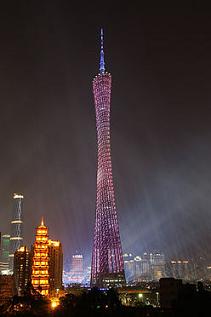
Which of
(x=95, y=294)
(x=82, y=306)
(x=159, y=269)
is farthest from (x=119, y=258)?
(x=159, y=269)

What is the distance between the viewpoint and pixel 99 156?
49.2 m

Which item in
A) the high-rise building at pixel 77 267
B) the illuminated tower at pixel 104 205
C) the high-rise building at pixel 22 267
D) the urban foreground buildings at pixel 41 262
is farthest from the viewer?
the high-rise building at pixel 77 267

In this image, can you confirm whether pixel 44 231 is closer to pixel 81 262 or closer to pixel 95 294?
pixel 95 294

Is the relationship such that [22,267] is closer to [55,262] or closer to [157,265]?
[55,262]

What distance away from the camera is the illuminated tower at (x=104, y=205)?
48281 millimetres

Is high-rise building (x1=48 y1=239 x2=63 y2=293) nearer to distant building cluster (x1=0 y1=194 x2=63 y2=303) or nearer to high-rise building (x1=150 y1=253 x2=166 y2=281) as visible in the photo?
distant building cluster (x1=0 y1=194 x2=63 y2=303)

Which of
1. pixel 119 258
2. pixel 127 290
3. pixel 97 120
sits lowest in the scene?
pixel 127 290

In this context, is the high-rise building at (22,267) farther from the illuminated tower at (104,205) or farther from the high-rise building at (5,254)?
the high-rise building at (5,254)

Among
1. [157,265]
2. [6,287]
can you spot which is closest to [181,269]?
→ [157,265]

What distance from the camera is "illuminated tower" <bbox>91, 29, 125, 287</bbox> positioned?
4828cm

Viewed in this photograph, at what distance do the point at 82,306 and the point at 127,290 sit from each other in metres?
33.0

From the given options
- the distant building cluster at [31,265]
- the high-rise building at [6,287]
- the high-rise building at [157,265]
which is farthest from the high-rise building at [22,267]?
the high-rise building at [157,265]

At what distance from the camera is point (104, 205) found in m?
48.3

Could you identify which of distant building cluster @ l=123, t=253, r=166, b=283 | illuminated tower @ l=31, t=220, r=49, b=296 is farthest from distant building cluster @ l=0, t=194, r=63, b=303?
distant building cluster @ l=123, t=253, r=166, b=283
